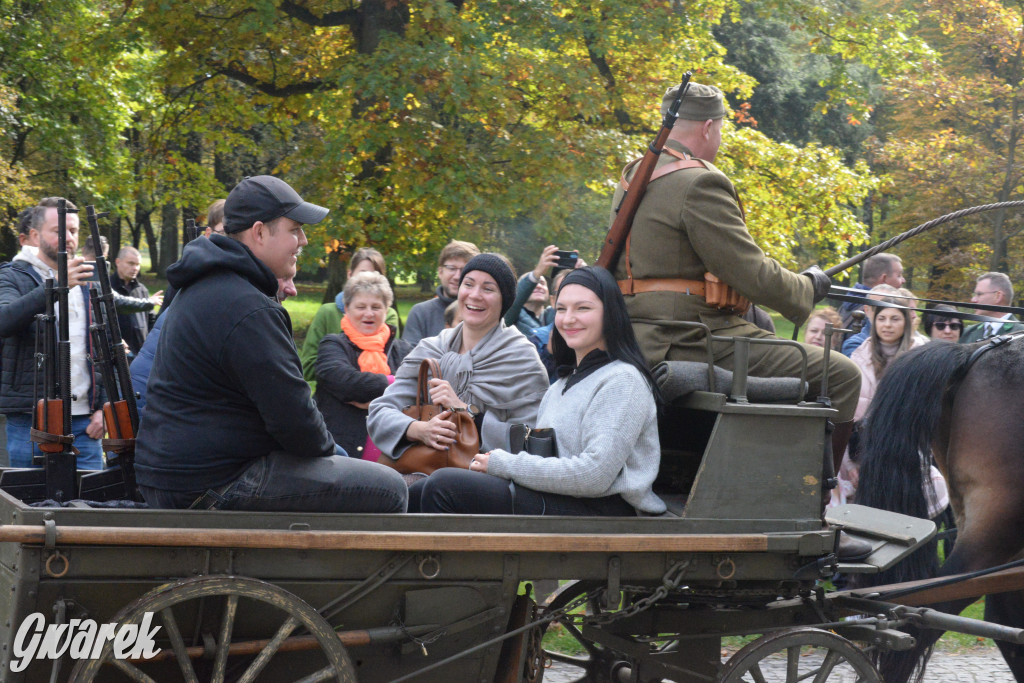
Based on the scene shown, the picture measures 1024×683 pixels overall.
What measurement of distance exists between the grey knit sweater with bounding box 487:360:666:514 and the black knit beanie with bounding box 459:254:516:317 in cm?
80

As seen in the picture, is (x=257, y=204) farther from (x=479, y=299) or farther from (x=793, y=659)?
(x=793, y=659)

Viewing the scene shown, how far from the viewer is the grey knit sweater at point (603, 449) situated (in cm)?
344

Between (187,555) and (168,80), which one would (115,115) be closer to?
(168,80)

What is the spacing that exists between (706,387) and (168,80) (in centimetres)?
893

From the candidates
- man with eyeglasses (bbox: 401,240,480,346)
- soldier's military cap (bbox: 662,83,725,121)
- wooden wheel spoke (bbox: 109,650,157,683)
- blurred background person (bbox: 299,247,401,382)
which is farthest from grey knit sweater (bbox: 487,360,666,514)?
man with eyeglasses (bbox: 401,240,480,346)

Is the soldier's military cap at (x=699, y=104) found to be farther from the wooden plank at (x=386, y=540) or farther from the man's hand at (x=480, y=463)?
the wooden plank at (x=386, y=540)

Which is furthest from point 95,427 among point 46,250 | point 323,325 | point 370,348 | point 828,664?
point 828,664

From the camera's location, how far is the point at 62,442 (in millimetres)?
3551

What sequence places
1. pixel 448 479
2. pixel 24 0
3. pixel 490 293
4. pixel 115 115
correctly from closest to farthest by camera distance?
pixel 448 479
pixel 490 293
pixel 24 0
pixel 115 115

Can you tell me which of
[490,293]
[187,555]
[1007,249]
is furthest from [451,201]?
[1007,249]

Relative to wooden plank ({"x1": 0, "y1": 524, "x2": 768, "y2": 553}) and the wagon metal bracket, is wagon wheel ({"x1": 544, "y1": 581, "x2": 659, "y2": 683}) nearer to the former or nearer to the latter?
wooden plank ({"x1": 0, "y1": 524, "x2": 768, "y2": 553})

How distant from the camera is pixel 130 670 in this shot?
292 centimetres

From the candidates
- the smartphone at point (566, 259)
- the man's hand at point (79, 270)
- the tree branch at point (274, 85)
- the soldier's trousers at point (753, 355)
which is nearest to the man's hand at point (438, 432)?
the soldier's trousers at point (753, 355)

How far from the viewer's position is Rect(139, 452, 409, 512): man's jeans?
3.19 meters
